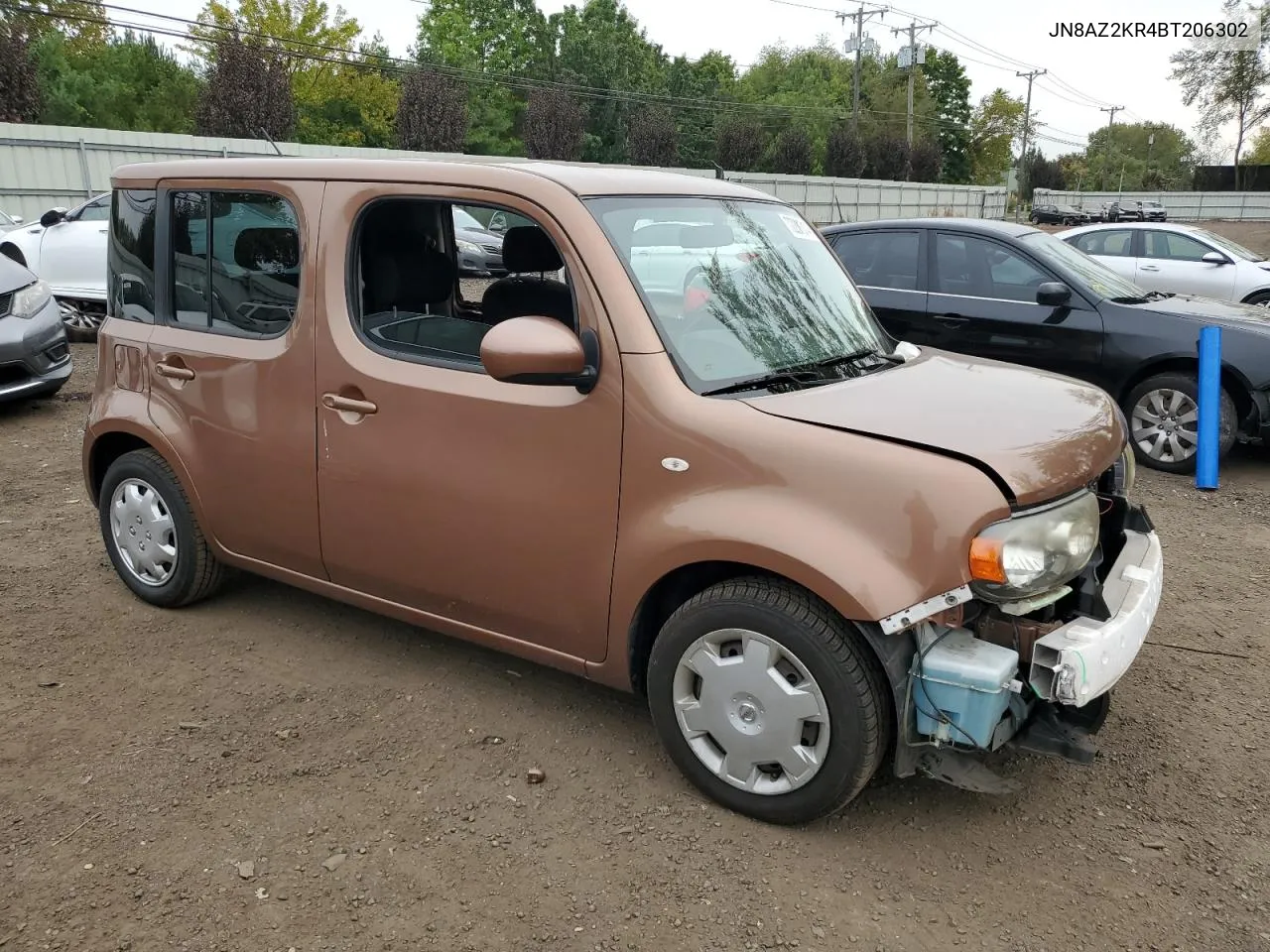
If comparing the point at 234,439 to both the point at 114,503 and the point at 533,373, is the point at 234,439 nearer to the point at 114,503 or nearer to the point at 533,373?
the point at 114,503

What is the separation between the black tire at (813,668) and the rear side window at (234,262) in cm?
192

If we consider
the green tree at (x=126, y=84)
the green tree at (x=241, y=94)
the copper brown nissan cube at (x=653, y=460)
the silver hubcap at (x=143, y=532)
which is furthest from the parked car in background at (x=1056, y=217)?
the silver hubcap at (x=143, y=532)

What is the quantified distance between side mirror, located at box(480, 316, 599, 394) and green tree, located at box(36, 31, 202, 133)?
4809 cm

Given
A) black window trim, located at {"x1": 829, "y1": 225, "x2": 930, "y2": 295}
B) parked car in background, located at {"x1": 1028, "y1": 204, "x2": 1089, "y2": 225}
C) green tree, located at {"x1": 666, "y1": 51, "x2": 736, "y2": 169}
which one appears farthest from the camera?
green tree, located at {"x1": 666, "y1": 51, "x2": 736, "y2": 169}

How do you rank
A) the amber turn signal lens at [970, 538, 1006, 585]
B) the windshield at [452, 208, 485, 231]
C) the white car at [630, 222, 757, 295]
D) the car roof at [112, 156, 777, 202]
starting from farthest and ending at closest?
the windshield at [452, 208, 485, 231]
the car roof at [112, 156, 777, 202]
the white car at [630, 222, 757, 295]
the amber turn signal lens at [970, 538, 1006, 585]

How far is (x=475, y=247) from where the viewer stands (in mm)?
4203

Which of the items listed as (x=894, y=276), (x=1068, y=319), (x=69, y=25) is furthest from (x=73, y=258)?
(x=69, y=25)

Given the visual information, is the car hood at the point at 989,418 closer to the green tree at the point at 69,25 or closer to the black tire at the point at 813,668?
the black tire at the point at 813,668

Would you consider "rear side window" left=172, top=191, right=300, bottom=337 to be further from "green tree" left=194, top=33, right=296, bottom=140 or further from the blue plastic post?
"green tree" left=194, top=33, right=296, bottom=140

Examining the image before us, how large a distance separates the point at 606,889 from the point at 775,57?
101259mm

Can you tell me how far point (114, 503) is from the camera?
4.46 meters

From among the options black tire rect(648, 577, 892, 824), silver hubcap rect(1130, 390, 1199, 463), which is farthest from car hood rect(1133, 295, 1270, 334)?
black tire rect(648, 577, 892, 824)

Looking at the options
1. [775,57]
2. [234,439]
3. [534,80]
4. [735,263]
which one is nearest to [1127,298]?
[735,263]

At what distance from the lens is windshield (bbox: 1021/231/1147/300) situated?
7.25m
